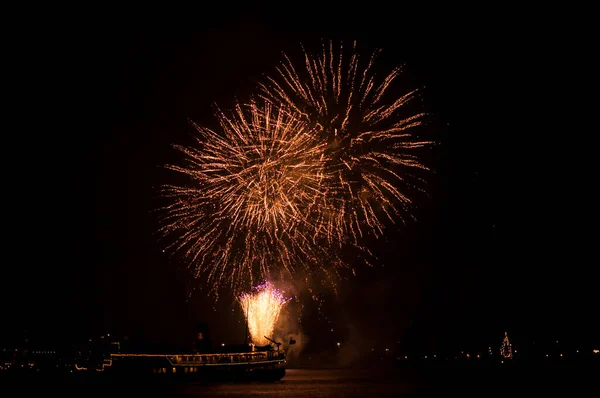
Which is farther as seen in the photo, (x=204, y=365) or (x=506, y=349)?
(x=506, y=349)

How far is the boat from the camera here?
58.0 metres

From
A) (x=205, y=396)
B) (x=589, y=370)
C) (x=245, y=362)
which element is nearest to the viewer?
(x=205, y=396)

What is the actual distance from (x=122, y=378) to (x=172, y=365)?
4457mm

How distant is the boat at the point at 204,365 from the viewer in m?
58.0

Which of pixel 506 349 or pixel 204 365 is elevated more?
pixel 204 365

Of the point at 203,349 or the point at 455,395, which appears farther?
the point at 203,349

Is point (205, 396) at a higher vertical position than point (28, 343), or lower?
lower

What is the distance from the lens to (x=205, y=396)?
155ft

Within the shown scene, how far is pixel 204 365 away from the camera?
6144 centimetres

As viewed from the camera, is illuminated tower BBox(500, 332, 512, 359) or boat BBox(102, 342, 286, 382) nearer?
boat BBox(102, 342, 286, 382)

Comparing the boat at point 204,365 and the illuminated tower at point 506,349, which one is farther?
the illuminated tower at point 506,349

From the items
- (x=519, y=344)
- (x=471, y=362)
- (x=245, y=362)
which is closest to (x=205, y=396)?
(x=245, y=362)

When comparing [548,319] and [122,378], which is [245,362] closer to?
[122,378]

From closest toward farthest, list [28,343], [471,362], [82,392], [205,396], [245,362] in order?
[205,396] < [82,392] < [245,362] < [28,343] < [471,362]
